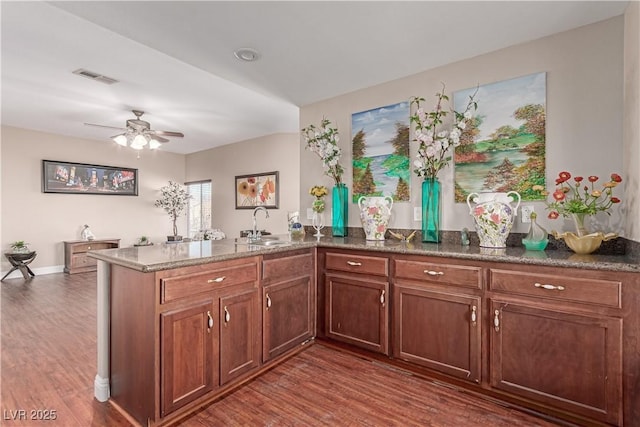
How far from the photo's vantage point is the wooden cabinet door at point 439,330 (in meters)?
2.00

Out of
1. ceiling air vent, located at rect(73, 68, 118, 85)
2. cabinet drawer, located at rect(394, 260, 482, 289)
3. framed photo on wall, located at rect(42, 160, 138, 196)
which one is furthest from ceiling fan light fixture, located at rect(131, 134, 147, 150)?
cabinet drawer, located at rect(394, 260, 482, 289)

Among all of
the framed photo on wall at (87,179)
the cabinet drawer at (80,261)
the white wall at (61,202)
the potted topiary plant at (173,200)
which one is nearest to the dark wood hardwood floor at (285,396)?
the cabinet drawer at (80,261)

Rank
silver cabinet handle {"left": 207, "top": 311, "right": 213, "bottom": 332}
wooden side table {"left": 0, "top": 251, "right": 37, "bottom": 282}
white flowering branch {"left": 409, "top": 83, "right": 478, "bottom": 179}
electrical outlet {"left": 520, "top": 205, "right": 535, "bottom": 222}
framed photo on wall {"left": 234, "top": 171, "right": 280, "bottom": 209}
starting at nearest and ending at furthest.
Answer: silver cabinet handle {"left": 207, "top": 311, "right": 213, "bottom": 332}
electrical outlet {"left": 520, "top": 205, "right": 535, "bottom": 222}
white flowering branch {"left": 409, "top": 83, "right": 478, "bottom": 179}
wooden side table {"left": 0, "top": 251, "right": 37, "bottom": 282}
framed photo on wall {"left": 234, "top": 171, "right": 280, "bottom": 209}

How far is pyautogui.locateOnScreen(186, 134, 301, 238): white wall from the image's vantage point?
5.99 metres

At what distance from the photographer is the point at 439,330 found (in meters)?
2.12

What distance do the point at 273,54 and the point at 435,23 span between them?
1225 millimetres

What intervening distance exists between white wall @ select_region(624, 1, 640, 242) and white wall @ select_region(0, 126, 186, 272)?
25.1 feet

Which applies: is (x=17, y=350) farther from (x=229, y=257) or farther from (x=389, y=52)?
(x=389, y=52)

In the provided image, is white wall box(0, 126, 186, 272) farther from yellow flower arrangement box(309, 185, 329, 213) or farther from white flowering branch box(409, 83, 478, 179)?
white flowering branch box(409, 83, 478, 179)

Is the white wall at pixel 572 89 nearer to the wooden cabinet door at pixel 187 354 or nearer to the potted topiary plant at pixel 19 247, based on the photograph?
the wooden cabinet door at pixel 187 354

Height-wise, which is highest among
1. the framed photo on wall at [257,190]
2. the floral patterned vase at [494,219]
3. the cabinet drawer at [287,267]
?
the framed photo on wall at [257,190]

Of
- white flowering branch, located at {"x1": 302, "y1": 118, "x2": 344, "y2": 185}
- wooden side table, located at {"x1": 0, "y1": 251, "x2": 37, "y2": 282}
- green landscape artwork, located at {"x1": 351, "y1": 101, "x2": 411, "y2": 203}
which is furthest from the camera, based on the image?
wooden side table, located at {"x1": 0, "y1": 251, "x2": 37, "y2": 282}

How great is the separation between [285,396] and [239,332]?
49 centimetres

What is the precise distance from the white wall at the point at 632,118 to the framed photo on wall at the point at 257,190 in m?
4.89
